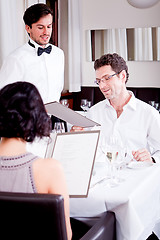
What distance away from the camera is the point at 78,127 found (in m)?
2.44

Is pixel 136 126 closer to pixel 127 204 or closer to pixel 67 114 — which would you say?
pixel 67 114

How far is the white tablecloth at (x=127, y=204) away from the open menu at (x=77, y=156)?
0.16 meters

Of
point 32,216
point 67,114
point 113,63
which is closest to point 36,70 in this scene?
point 113,63

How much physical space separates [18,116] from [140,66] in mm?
5154

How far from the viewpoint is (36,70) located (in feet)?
11.7

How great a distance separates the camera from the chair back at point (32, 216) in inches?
51.4

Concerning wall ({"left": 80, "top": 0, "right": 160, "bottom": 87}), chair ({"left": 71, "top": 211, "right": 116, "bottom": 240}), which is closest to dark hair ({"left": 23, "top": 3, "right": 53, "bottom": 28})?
chair ({"left": 71, "top": 211, "right": 116, "bottom": 240})

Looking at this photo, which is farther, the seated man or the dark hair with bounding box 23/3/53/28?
the dark hair with bounding box 23/3/53/28

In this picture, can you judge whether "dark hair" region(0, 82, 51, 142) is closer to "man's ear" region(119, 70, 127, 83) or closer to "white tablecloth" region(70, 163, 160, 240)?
"white tablecloth" region(70, 163, 160, 240)

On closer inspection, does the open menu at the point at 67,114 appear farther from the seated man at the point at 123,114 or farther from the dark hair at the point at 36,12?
the dark hair at the point at 36,12

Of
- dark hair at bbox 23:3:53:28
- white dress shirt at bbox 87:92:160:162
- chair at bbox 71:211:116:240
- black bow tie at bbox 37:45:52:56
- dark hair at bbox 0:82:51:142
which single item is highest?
dark hair at bbox 23:3:53:28

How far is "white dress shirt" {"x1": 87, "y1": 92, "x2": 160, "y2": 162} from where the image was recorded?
8.45ft

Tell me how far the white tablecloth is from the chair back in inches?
18.2

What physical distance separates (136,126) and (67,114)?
0.65 meters
